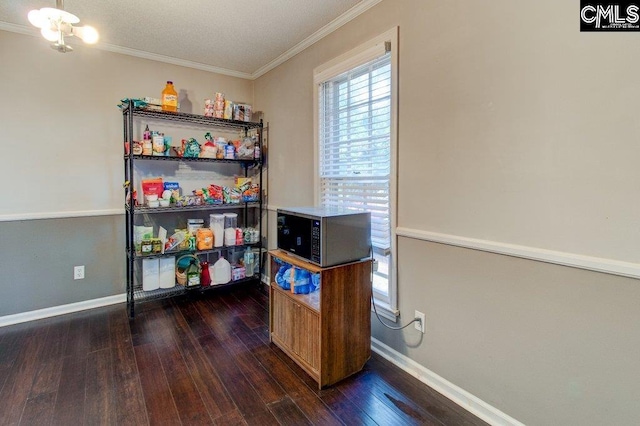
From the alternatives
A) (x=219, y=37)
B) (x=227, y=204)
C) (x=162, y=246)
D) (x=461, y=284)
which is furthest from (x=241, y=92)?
(x=461, y=284)

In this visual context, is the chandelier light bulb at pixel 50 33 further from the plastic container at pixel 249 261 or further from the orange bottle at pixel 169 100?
the plastic container at pixel 249 261

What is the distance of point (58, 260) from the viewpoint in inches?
114

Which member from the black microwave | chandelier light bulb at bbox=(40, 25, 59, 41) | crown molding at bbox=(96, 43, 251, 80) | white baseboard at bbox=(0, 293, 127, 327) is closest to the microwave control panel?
the black microwave

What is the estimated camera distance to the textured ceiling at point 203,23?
227 cm

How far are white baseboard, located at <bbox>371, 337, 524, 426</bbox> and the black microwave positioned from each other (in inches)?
27.8

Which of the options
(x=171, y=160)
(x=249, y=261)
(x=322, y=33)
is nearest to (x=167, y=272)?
(x=249, y=261)

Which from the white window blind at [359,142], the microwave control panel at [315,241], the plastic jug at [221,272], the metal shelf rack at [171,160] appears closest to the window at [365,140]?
the white window blind at [359,142]

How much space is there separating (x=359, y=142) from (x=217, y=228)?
181 centimetres

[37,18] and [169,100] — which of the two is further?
[169,100]

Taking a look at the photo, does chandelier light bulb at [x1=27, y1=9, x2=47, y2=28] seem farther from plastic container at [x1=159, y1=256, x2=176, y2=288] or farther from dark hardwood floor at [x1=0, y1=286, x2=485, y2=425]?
plastic container at [x1=159, y1=256, x2=176, y2=288]

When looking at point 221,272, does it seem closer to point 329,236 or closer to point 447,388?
point 329,236

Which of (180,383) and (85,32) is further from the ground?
(85,32)

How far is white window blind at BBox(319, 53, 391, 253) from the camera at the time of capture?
2184 millimetres

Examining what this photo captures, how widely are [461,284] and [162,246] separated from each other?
263cm
